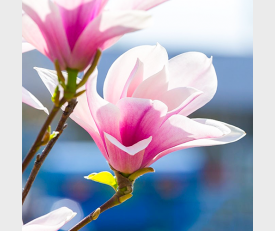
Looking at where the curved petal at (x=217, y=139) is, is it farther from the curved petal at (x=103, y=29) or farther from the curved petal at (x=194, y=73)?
the curved petal at (x=103, y=29)

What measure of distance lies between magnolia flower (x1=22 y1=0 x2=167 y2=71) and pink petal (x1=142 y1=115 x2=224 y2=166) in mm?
103

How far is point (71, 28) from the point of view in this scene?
0.28 m

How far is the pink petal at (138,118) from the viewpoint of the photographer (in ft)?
1.11

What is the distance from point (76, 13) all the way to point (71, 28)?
0.01 m

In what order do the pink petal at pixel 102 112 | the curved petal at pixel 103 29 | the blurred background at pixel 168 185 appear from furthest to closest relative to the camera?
1. the blurred background at pixel 168 185
2. the pink petal at pixel 102 112
3. the curved petal at pixel 103 29

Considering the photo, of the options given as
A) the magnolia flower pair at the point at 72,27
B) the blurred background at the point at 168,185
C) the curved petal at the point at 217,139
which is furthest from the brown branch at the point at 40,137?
the blurred background at the point at 168,185

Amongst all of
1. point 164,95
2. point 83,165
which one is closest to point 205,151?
point 83,165

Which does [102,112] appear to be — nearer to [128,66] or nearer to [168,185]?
[128,66]

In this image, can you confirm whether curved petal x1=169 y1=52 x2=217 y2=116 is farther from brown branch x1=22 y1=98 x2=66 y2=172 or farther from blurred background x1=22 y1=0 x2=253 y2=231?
blurred background x1=22 y1=0 x2=253 y2=231

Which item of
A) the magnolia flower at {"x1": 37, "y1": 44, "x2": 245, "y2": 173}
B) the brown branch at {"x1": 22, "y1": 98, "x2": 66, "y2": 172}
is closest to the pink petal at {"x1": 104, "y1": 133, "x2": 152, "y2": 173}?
the magnolia flower at {"x1": 37, "y1": 44, "x2": 245, "y2": 173}

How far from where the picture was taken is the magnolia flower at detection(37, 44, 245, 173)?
35 centimetres

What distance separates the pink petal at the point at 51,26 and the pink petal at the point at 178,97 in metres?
0.12
